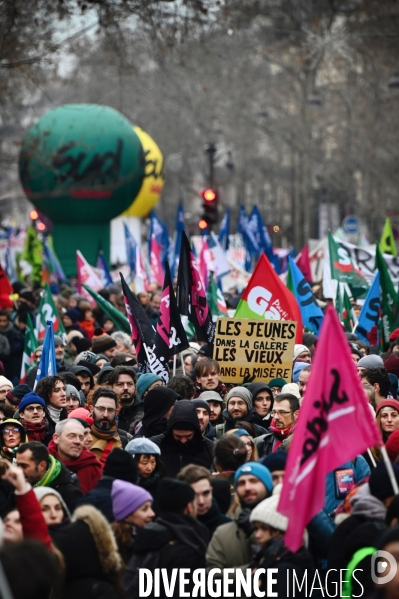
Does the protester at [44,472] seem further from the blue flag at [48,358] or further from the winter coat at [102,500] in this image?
the blue flag at [48,358]

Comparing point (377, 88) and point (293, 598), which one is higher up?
point (377, 88)

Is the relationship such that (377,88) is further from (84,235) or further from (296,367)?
(296,367)

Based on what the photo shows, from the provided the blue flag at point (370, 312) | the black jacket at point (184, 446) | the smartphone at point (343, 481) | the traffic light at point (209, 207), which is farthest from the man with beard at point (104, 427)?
the traffic light at point (209, 207)

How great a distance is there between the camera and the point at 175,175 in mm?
68688

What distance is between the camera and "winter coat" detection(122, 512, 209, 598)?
5.85 m

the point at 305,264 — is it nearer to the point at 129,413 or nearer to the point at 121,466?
the point at 129,413

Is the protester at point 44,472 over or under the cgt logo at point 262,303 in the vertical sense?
under

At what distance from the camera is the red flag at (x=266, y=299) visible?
12203 millimetres

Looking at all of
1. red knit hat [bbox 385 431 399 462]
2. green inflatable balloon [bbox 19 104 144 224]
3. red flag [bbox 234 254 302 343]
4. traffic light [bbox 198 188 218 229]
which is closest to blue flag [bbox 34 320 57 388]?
red flag [bbox 234 254 302 343]

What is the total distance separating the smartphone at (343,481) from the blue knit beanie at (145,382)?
2.50 meters

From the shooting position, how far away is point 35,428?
28.6 feet

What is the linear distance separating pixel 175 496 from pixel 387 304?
7967mm

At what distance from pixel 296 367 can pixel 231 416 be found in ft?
6.89

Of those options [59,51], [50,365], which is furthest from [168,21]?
[50,365]
